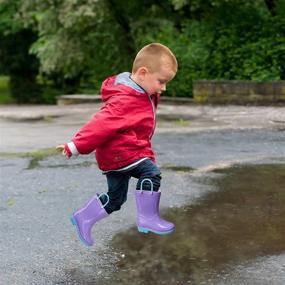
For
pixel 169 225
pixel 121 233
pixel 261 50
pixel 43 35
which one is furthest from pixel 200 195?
pixel 43 35

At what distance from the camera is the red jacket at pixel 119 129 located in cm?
411

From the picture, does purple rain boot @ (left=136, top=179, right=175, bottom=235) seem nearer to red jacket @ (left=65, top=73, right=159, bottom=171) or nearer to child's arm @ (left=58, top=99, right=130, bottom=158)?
red jacket @ (left=65, top=73, right=159, bottom=171)

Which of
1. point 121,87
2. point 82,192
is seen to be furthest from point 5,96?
point 121,87

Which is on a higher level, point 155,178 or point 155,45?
point 155,45

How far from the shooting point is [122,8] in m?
19.8

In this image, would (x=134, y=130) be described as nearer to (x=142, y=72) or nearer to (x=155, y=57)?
(x=142, y=72)

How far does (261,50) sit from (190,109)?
2315 millimetres

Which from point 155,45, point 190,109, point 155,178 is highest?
point 155,45

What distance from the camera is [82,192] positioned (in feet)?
21.5

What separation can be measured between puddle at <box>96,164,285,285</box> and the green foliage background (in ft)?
28.8

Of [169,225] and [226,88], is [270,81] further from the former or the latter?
[169,225]

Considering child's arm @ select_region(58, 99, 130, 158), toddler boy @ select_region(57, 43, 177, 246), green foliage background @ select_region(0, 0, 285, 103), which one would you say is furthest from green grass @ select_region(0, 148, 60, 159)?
green foliage background @ select_region(0, 0, 285, 103)

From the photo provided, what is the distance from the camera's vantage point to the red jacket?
4.11m

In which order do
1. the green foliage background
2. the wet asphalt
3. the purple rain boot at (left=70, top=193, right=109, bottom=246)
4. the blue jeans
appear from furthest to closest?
1. the green foliage background
2. the purple rain boot at (left=70, top=193, right=109, bottom=246)
3. the blue jeans
4. the wet asphalt
